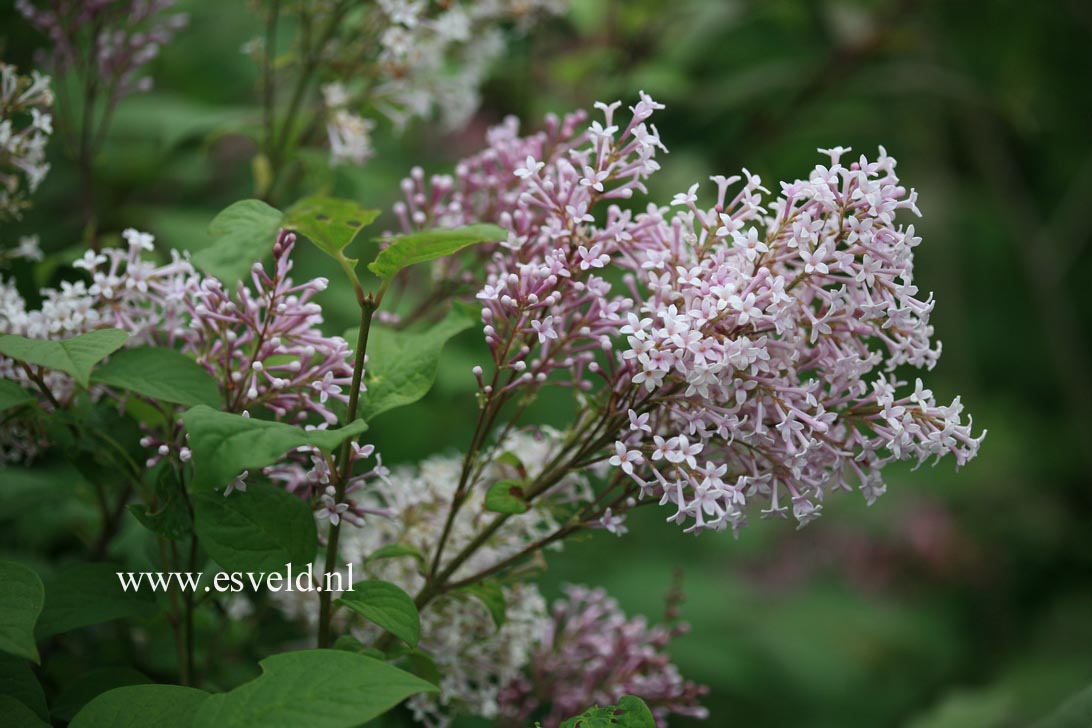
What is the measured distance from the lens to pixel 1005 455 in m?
4.12

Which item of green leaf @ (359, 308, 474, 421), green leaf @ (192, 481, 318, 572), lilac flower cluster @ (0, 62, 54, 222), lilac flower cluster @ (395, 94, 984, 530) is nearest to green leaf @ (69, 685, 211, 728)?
green leaf @ (192, 481, 318, 572)

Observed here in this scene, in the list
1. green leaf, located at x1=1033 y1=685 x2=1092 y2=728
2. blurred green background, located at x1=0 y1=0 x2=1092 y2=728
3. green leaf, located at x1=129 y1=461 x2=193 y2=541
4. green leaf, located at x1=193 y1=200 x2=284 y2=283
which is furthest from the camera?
blurred green background, located at x1=0 y1=0 x2=1092 y2=728

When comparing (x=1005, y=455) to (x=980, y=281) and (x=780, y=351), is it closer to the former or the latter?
(x=980, y=281)

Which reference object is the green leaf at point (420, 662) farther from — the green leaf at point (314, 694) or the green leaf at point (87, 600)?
the green leaf at point (87, 600)

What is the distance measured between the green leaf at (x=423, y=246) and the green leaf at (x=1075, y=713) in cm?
99

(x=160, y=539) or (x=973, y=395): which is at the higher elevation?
(x=973, y=395)

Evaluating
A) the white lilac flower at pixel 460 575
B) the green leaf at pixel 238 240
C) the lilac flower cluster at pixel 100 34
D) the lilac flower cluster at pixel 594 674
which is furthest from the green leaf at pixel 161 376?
the lilac flower cluster at pixel 100 34

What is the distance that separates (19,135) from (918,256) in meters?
4.19

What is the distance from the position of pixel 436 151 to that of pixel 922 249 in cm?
236

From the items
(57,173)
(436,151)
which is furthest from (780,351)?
(436,151)

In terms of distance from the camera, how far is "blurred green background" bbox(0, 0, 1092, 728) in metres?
2.51

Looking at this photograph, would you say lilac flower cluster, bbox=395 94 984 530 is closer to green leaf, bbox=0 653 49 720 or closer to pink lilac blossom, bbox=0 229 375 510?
pink lilac blossom, bbox=0 229 375 510

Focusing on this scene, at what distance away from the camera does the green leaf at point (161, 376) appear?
3.45 ft

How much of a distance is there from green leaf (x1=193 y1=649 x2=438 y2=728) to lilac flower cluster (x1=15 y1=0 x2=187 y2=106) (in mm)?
1213
